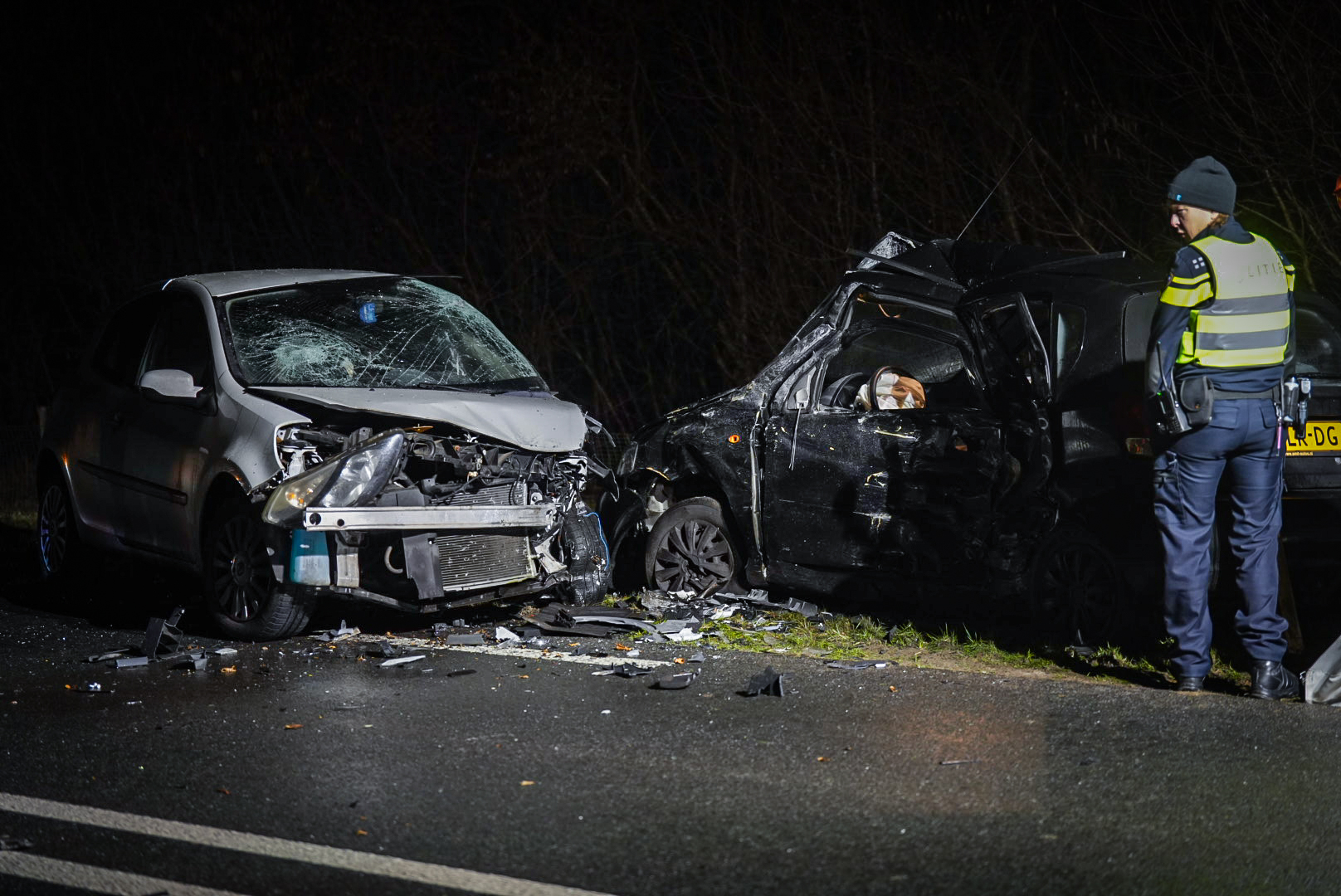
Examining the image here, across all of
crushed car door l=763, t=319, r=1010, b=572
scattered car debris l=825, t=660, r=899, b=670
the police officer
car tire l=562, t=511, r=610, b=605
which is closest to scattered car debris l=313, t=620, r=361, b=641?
car tire l=562, t=511, r=610, b=605

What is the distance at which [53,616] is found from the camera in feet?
27.7

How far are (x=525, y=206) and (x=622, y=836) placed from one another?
38.4 ft

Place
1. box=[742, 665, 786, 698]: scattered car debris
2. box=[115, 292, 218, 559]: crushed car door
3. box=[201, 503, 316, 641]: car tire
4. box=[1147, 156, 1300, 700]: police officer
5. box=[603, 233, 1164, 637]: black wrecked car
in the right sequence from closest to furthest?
box=[1147, 156, 1300, 700]: police officer < box=[742, 665, 786, 698]: scattered car debris < box=[603, 233, 1164, 637]: black wrecked car < box=[201, 503, 316, 641]: car tire < box=[115, 292, 218, 559]: crushed car door

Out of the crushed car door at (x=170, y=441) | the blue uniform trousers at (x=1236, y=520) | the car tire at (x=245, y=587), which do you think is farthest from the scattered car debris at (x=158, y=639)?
the blue uniform trousers at (x=1236, y=520)

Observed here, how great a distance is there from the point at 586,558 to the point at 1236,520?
3405 mm

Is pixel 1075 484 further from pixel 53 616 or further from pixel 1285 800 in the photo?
pixel 53 616

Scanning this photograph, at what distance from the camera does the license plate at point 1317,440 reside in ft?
20.9

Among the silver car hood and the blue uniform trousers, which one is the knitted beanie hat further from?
the silver car hood

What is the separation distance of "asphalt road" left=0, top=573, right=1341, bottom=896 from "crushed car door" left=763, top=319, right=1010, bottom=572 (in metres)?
0.94

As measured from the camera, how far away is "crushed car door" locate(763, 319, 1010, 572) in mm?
7199

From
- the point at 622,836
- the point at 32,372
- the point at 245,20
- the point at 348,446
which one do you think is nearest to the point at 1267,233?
the point at 348,446

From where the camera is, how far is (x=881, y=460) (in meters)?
7.50

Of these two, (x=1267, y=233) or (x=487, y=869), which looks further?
(x=1267, y=233)

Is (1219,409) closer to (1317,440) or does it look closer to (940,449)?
(1317,440)
